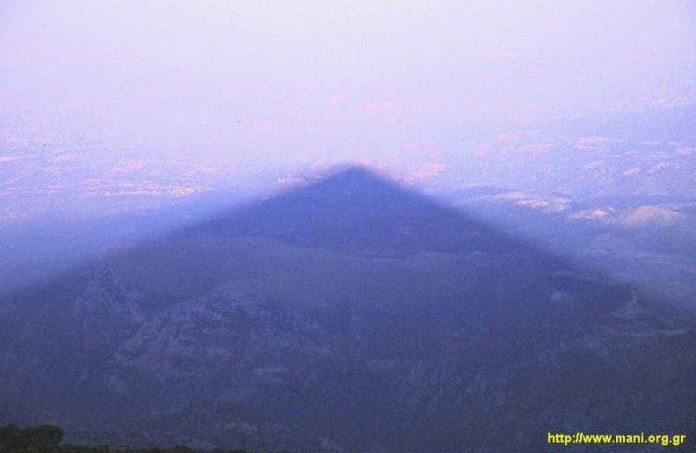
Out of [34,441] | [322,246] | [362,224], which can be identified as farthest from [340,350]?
[362,224]

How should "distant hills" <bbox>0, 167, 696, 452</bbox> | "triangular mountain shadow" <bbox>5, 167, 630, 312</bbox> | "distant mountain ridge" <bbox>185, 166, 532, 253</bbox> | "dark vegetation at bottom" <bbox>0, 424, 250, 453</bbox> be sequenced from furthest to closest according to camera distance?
1. "distant mountain ridge" <bbox>185, 166, 532, 253</bbox>
2. "triangular mountain shadow" <bbox>5, 167, 630, 312</bbox>
3. "distant hills" <bbox>0, 167, 696, 452</bbox>
4. "dark vegetation at bottom" <bbox>0, 424, 250, 453</bbox>

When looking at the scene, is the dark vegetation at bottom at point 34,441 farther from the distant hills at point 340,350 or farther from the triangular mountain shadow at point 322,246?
the triangular mountain shadow at point 322,246

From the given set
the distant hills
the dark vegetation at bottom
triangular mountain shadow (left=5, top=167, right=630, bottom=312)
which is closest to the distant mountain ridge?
triangular mountain shadow (left=5, top=167, right=630, bottom=312)

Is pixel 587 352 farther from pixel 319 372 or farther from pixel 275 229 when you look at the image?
pixel 275 229

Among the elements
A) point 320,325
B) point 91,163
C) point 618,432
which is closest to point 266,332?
point 320,325

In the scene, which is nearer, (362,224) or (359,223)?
(362,224)

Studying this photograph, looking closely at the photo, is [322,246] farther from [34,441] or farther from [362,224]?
[34,441]

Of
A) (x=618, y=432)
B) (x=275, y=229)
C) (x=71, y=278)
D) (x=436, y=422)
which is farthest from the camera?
(x=275, y=229)

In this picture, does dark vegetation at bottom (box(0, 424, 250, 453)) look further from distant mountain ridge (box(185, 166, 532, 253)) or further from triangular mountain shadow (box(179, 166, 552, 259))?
distant mountain ridge (box(185, 166, 532, 253))
